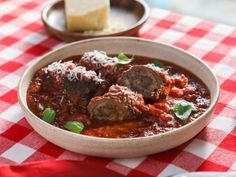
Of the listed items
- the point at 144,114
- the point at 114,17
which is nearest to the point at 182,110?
the point at 144,114

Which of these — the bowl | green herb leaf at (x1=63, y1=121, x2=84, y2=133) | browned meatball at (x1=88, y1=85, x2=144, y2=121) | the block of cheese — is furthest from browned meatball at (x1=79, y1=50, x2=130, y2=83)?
the block of cheese

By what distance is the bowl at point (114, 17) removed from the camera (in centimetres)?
246

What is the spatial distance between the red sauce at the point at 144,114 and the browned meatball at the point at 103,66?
16cm

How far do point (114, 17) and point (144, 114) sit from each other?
1.04 metres

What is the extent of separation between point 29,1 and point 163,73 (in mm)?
1354

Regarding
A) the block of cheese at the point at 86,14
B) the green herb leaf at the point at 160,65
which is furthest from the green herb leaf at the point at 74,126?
the block of cheese at the point at 86,14

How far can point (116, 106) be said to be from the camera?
1.75m

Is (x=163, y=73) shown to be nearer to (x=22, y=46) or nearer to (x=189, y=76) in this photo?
(x=189, y=76)


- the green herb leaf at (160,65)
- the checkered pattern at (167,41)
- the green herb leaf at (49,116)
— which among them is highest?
the green herb leaf at (49,116)

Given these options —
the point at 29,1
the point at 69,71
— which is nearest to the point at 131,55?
the point at 69,71

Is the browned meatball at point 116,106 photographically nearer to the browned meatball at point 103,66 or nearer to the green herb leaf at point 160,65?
the browned meatball at point 103,66

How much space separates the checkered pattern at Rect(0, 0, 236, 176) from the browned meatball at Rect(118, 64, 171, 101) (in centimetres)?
21

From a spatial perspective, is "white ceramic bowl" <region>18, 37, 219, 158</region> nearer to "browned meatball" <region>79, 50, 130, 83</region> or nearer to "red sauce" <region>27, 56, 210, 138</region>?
"red sauce" <region>27, 56, 210, 138</region>

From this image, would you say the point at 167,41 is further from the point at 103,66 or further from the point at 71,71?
the point at 71,71
